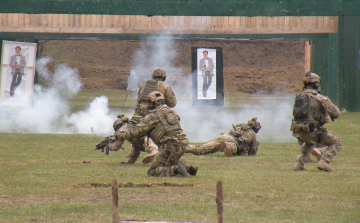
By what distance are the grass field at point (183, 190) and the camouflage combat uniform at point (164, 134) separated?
1.10 feet

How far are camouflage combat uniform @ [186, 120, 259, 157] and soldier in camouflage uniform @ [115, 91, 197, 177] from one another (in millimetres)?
3037

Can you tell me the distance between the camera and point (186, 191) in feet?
25.5

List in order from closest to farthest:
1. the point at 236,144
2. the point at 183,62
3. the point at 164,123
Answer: the point at 164,123 < the point at 236,144 < the point at 183,62

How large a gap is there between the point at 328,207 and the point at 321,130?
A: 120 inches

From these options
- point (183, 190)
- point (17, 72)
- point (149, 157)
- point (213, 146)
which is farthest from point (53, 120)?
point (183, 190)

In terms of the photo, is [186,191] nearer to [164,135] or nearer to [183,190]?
[183,190]

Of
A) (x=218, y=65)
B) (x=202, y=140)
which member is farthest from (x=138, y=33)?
(x=202, y=140)

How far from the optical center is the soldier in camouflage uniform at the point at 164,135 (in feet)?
29.7

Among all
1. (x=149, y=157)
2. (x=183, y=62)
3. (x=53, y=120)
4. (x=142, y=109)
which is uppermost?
(x=183, y=62)

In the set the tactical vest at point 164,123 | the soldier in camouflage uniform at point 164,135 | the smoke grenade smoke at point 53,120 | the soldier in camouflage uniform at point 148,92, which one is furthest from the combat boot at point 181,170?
the smoke grenade smoke at point 53,120

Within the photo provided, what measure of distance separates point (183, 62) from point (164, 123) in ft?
155

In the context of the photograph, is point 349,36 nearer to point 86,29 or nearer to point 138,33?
point 138,33

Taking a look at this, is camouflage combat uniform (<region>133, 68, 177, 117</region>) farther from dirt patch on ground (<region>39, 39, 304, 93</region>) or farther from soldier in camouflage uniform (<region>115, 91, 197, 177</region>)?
dirt patch on ground (<region>39, 39, 304, 93</region>)

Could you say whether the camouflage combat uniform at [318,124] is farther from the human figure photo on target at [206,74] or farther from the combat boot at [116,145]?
the human figure photo on target at [206,74]
